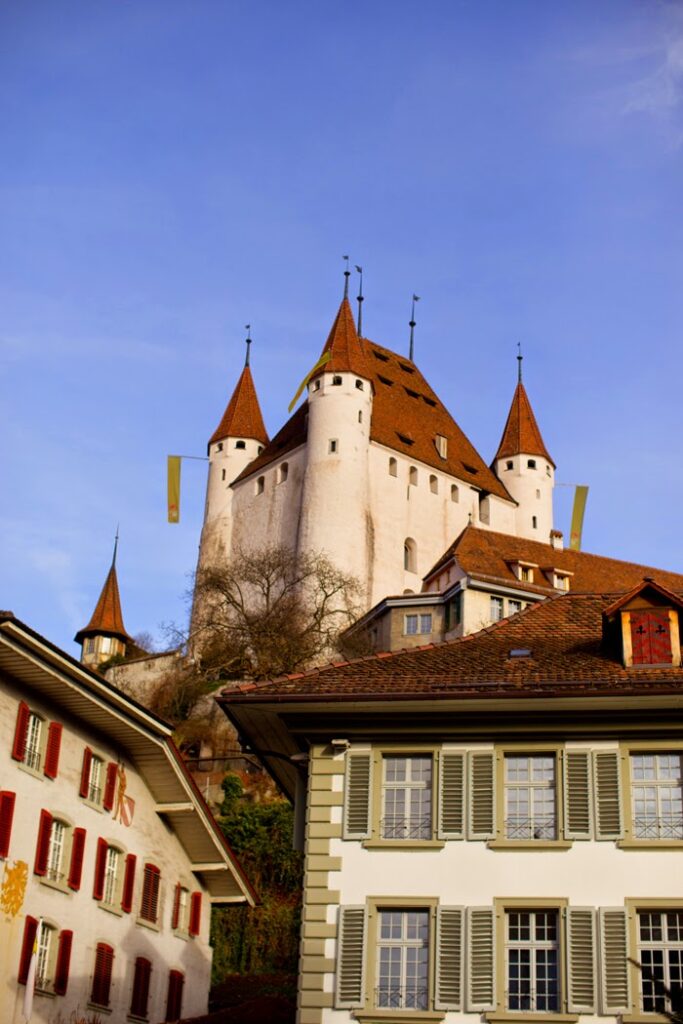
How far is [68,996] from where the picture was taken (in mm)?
27734

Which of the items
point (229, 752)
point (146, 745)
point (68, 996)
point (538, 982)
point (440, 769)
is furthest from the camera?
point (229, 752)

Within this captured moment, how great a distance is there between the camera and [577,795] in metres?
20.3

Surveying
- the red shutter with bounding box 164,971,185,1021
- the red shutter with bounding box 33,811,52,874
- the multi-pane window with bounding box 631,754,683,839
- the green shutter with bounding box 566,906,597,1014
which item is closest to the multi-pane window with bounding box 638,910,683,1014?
the green shutter with bounding box 566,906,597,1014

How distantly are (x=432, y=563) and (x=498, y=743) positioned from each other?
227 feet

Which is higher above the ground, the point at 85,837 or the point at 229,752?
the point at 229,752

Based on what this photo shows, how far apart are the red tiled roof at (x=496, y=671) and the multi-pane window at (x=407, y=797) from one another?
1.00 meters

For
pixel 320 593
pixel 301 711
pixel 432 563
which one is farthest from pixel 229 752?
pixel 301 711

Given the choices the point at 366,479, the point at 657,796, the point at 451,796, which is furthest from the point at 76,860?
the point at 366,479

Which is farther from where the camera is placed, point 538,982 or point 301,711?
point 301,711

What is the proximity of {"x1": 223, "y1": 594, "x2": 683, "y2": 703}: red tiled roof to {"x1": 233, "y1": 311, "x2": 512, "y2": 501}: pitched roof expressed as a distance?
68454mm

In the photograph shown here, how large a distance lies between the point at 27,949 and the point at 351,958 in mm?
8646

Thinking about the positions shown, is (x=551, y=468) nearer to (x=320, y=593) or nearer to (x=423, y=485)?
(x=423, y=485)

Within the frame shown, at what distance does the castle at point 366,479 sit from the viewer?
87812mm

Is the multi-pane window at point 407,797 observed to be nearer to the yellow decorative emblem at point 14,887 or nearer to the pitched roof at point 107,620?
the yellow decorative emblem at point 14,887
